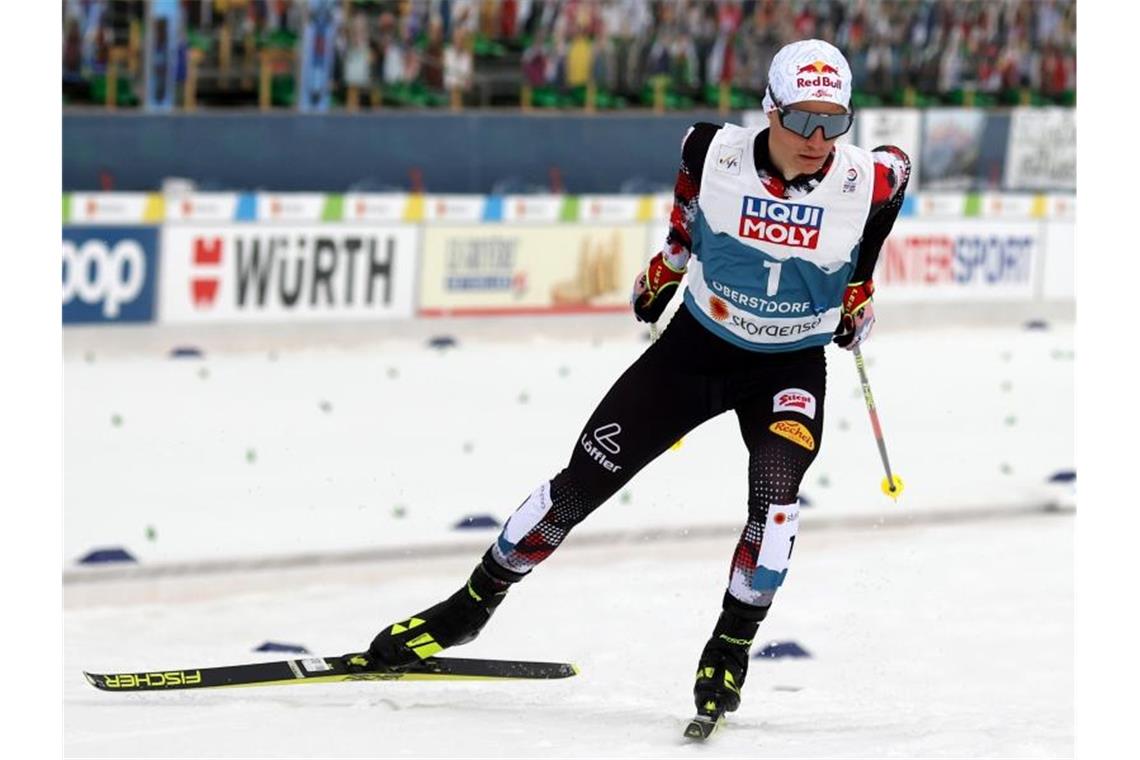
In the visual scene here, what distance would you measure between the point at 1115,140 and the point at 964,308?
13.8 m

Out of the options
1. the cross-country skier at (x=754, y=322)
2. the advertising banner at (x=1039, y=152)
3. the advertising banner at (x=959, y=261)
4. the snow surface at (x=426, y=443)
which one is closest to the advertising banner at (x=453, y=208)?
the snow surface at (x=426, y=443)

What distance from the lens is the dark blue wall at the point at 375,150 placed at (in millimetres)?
14383

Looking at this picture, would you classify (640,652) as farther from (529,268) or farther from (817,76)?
(529,268)

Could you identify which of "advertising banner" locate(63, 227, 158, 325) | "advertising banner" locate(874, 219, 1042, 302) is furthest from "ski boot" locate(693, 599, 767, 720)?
"advertising banner" locate(874, 219, 1042, 302)

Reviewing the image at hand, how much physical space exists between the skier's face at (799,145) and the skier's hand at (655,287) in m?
0.53

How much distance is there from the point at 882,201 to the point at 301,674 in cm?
227

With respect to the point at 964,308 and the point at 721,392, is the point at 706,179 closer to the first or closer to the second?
the point at 721,392

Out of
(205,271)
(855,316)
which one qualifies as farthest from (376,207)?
(855,316)

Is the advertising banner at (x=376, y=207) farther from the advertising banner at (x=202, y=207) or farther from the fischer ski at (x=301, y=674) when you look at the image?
the fischer ski at (x=301, y=674)

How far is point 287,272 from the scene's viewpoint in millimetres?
14500

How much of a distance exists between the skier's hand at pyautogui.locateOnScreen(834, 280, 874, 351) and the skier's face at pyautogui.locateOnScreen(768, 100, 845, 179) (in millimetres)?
406

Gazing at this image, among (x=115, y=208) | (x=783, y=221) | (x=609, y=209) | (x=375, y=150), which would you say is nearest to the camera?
(x=783, y=221)

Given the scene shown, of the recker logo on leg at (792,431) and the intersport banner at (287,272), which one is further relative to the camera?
the intersport banner at (287,272)

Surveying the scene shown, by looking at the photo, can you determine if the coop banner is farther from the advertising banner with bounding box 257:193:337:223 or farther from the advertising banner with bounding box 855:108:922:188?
the advertising banner with bounding box 855:108:922:188
